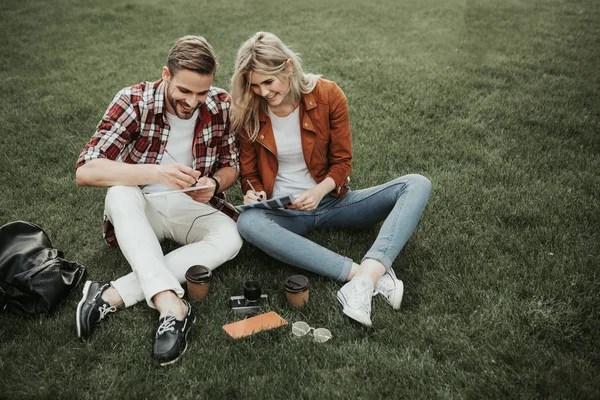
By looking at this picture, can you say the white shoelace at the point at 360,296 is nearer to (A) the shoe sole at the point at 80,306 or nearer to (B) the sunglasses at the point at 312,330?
(B) the sunglasses at the point at 312,330

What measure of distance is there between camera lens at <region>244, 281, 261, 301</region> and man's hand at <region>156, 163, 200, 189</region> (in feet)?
2.47

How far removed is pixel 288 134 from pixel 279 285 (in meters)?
1.10

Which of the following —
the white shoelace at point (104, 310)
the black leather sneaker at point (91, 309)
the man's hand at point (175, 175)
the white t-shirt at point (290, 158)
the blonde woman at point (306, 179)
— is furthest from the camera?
the white t-shirt at point (290, 158)

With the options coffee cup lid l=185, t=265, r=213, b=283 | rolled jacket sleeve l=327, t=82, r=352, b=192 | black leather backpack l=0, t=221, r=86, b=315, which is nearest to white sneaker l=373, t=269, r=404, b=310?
rolled jacket sleeve l=327, t=82, r=352, b=192

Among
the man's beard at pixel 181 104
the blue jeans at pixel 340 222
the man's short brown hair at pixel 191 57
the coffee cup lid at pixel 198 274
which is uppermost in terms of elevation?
the man's short brown hair at pixel 191 57

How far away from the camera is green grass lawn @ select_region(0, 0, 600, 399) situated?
8.90ft

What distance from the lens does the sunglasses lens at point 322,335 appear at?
2979 mm

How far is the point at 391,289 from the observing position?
127 inches

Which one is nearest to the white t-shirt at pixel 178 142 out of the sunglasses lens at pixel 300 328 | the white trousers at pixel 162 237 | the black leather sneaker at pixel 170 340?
the white trousers at pixel 162 237

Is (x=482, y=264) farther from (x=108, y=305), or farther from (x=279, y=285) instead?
(x=108, y=305)

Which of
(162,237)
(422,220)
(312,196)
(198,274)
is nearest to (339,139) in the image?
(312,196)

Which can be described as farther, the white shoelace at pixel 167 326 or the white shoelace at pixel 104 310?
the white shoelace at pixel 104 310

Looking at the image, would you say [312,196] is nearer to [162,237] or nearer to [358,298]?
[358,298]

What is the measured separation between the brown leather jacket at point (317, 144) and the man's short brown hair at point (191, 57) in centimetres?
61
